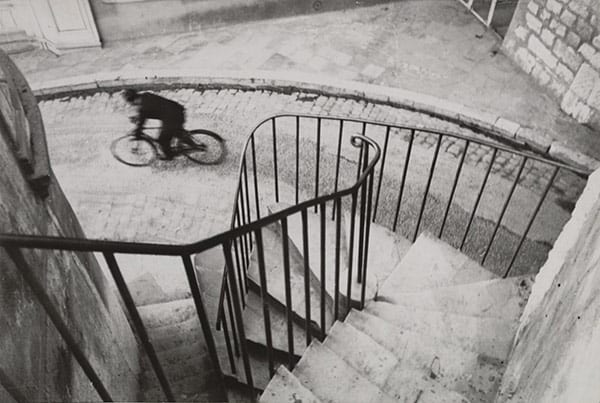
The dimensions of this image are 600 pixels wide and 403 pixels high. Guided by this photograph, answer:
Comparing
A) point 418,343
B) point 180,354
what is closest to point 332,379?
point 418,343

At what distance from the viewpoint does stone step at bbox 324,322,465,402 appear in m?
3.31

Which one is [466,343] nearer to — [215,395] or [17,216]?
[215,395]

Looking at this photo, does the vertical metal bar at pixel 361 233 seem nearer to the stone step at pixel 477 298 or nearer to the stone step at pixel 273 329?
the stone step at pixel 477 298

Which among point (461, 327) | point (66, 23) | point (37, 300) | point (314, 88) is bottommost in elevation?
point (314, 88)

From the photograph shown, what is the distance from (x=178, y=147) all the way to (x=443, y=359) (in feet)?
17.4

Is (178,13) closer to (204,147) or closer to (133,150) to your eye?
(133,150)

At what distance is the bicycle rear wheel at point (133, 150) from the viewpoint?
7449 millimetres

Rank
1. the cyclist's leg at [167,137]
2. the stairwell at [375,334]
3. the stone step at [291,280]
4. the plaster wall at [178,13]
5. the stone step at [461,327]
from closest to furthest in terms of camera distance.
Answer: the stairwell at [375,334], the stone step at [461,327], the stone step at [291,280], the cyclist's leg at [167,137], the plaster wall at [178,13]

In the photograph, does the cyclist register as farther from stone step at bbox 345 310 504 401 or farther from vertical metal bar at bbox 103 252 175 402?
vertical metal bar at bbox 103 252 175 402

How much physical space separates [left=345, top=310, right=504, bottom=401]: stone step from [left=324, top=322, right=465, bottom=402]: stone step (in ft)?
0.28

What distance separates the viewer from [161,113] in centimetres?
826

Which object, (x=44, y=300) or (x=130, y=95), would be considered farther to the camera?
(x=130, y=95)

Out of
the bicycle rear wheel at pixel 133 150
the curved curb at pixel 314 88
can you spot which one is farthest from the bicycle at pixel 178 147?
the curved curb at pixel 314 88

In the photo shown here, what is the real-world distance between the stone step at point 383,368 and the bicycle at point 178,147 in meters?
4.32
